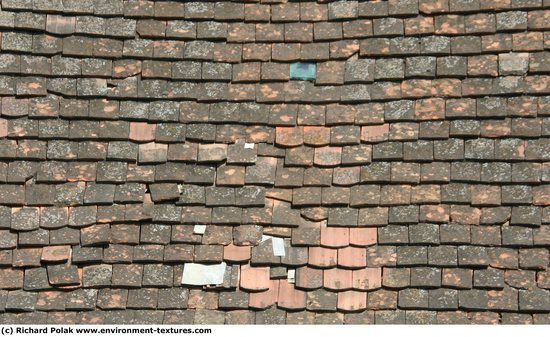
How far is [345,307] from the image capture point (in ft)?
22.0

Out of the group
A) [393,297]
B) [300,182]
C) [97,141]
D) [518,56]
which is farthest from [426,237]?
[97,141]

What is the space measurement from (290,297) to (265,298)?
6.2 inches

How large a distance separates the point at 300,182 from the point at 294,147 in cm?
26

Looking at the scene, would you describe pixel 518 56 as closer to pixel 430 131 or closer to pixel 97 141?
pixel 430 131

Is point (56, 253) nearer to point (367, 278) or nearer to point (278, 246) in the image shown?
point (278, 246)

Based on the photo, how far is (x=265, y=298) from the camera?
6758 mm

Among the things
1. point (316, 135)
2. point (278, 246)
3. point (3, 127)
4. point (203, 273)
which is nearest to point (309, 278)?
point (278, 246)

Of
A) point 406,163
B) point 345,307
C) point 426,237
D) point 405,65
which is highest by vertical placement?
point 405,65

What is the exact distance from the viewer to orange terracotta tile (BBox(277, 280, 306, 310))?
673cm

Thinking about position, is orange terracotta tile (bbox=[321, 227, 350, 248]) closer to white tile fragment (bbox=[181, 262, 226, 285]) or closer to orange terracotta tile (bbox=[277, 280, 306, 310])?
orange terracotta tile (bbox=[277, 280, 306, 310])

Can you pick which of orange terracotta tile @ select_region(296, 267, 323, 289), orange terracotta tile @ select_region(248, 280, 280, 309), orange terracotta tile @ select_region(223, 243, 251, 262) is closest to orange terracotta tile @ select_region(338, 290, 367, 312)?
orange terracotta tile @ select_region(296, 267, 323, 289)

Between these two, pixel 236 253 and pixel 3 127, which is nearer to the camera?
pixel 236 253

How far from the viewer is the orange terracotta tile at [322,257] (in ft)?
22.4

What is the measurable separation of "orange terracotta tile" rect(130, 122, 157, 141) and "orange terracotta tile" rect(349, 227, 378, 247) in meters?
1.50
